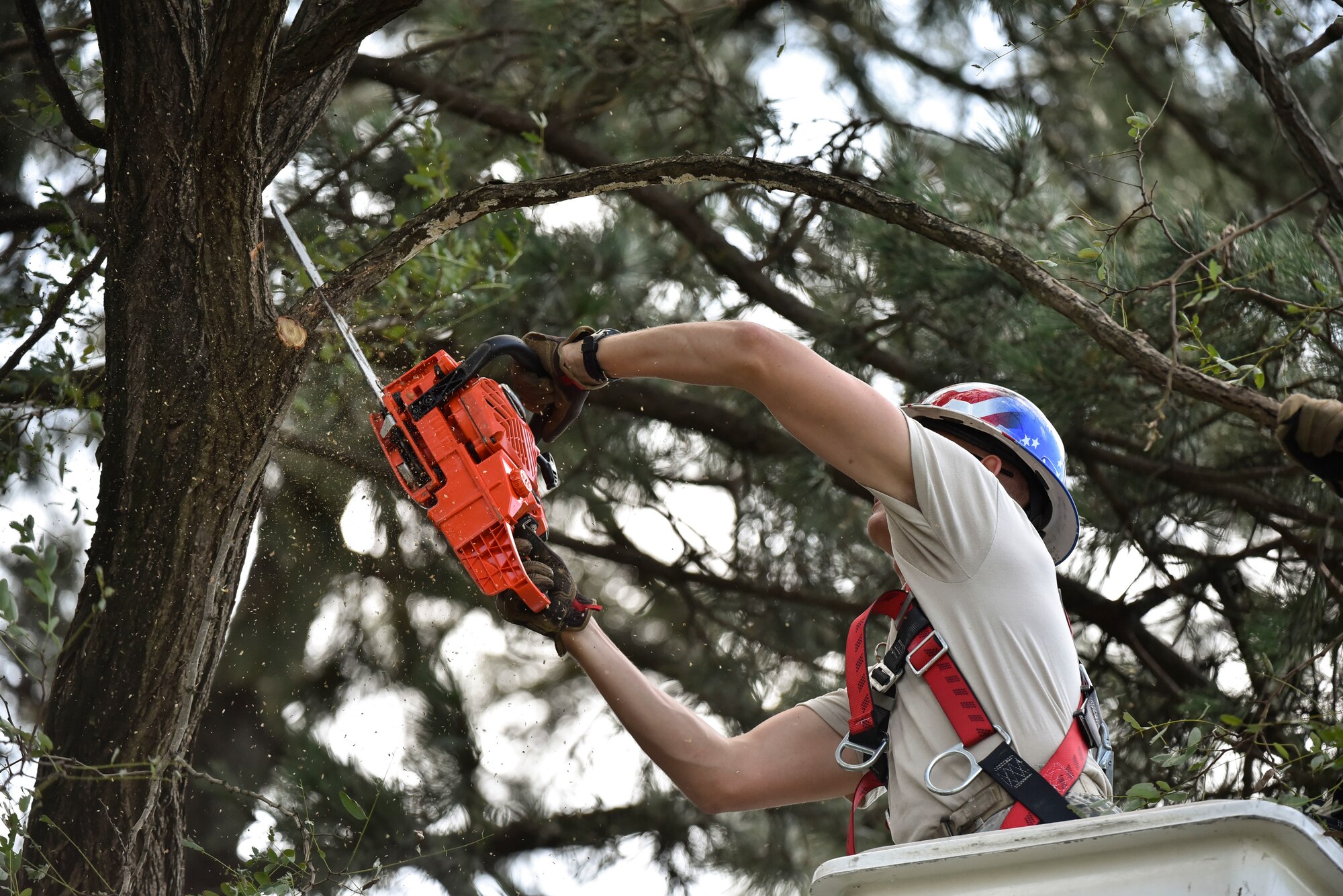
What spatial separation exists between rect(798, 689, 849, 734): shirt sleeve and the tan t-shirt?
1.41 feet

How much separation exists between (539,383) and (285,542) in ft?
8.83

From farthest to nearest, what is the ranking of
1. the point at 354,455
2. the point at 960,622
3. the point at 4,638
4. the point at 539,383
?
1. the point at 354,455
2. the point at 539,383
3. the point at 960,622
4. the point at 4,638

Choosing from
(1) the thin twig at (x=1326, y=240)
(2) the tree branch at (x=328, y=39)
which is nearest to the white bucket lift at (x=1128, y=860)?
(2) the tree branch at (x=328, y=39)

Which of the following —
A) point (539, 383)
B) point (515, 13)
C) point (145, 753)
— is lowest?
point (145, 753)

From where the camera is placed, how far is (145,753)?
81.5 inches

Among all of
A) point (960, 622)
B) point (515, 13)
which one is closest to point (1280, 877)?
point (960, 622)

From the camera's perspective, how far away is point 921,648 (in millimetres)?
2033

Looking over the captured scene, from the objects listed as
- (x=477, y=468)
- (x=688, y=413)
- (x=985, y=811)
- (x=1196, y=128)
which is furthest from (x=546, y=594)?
(x=1196, y=128)

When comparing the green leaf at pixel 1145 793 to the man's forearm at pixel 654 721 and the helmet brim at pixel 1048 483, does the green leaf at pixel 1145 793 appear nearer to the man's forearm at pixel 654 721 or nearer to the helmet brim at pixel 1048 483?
the helmet brim at pixel 1048 483

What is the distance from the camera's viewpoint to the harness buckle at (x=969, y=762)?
193 centimetres

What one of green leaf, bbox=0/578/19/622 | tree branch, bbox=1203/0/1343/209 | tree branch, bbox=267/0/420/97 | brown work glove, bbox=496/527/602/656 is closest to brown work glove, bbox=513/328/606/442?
brown work glove, bbox=496/527/602/656

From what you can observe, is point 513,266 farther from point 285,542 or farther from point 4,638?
point 4,638

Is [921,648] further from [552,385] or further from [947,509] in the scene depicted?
[552,385]

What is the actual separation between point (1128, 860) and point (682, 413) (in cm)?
353
